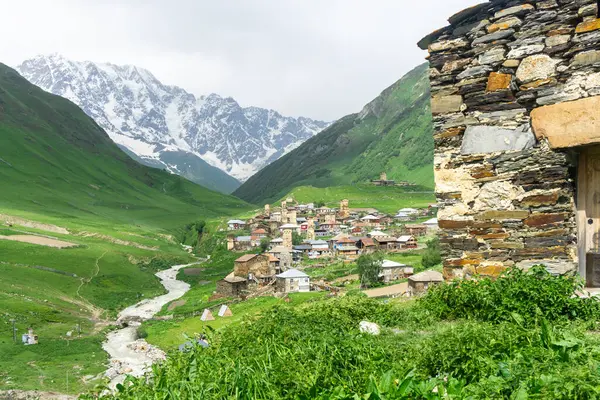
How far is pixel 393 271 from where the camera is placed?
237ft

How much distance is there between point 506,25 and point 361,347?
6.82m

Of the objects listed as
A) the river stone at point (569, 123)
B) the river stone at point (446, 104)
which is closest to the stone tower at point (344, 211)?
the river stone at point (446, 104)

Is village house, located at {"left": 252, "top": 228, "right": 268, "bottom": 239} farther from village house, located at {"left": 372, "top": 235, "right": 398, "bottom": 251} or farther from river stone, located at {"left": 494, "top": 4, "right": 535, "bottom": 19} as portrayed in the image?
river stone, located at {"left": 494, "top": 4, "right": 535, "bottom": 19}

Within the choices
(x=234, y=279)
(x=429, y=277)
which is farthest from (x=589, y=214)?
(x=234, y=279)

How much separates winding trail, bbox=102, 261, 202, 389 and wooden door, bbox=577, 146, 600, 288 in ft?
88.7

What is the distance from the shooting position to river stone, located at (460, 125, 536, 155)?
909cm

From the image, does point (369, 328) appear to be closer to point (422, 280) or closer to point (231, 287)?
point (422, 280)

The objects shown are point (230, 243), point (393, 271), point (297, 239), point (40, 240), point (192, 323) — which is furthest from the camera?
point (230, 243)

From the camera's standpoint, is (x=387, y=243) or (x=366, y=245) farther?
(x=387, y=243)

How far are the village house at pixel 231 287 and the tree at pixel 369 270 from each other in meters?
20.8

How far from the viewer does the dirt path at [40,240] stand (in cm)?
10631

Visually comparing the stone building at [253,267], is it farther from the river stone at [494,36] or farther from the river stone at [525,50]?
the river stone at [525,50]

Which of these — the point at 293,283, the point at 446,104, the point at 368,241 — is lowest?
the point at 293,283

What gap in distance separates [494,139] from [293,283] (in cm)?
6804
